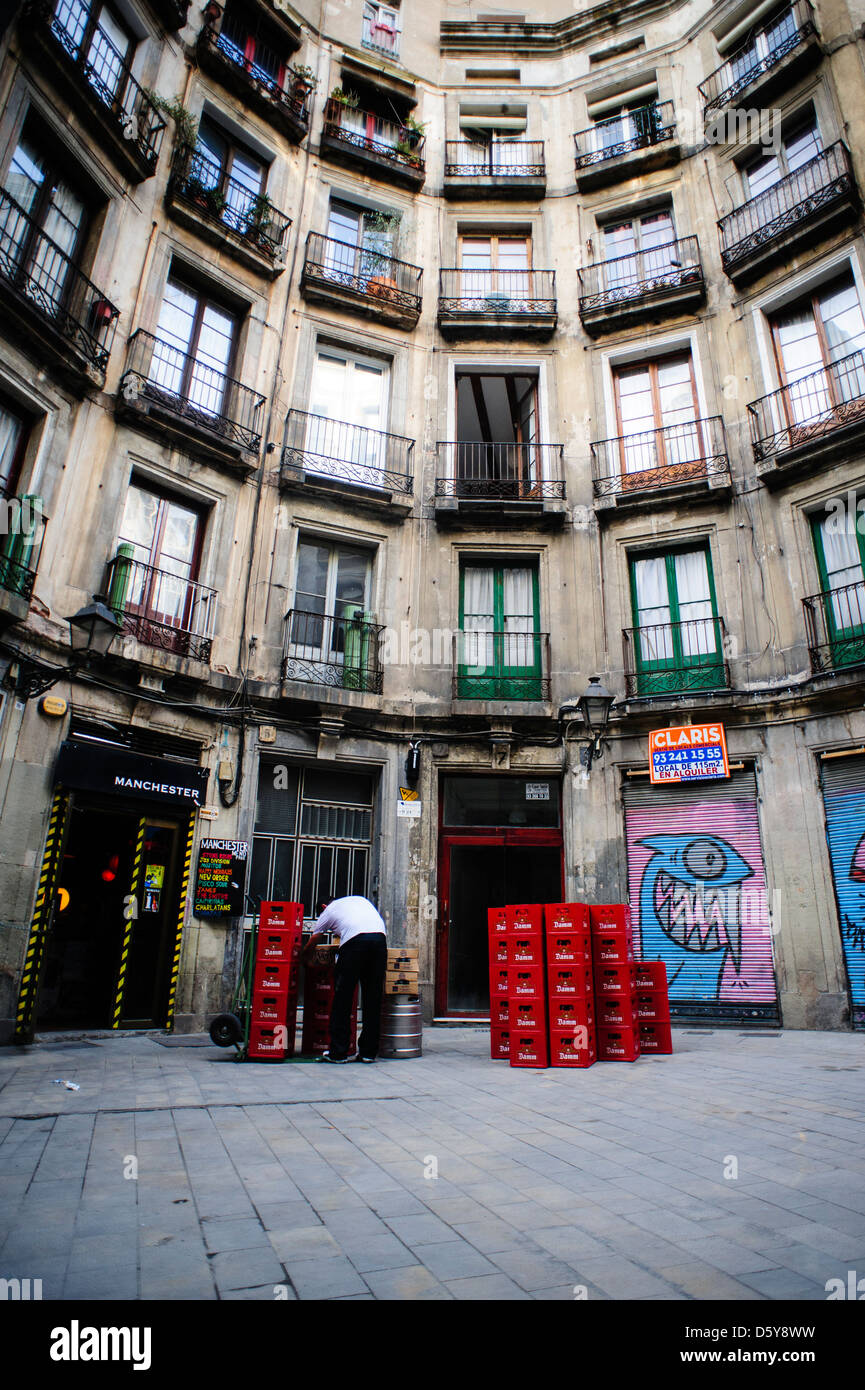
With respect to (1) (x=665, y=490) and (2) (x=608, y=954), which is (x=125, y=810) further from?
(1) (x=665, y=490)

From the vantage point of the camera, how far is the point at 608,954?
27.2 feet

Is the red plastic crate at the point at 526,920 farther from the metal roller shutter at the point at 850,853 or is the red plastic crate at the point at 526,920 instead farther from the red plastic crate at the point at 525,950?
the metal roller shutter at the point at 850,853

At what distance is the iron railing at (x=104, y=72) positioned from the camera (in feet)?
34.3

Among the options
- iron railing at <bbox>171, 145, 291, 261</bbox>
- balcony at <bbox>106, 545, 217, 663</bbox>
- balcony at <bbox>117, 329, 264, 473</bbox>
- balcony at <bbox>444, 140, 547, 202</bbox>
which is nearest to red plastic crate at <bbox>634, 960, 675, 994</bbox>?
balcony at <bbox>106, 545, 217, 663</bbox>

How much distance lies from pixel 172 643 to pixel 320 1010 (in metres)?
5.97

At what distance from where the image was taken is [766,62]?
49.1ft

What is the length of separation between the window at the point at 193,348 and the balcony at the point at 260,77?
4.44m

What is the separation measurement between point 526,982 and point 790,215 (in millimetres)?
14215

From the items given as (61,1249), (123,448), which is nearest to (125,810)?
(123,448)

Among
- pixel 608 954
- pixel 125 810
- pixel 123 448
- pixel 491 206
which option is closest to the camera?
pixel 608 954

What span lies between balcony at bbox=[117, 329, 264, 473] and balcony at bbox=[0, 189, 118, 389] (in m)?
0.50

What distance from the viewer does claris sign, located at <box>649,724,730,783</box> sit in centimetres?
1269

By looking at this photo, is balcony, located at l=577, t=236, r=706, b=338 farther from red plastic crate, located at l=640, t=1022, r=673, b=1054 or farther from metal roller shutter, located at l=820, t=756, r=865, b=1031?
red plastic crate, located at l=640, t=1022, r=673, b=1054

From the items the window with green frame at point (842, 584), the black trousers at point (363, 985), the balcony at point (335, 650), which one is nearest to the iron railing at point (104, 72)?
the balcony at point (335, 650)
